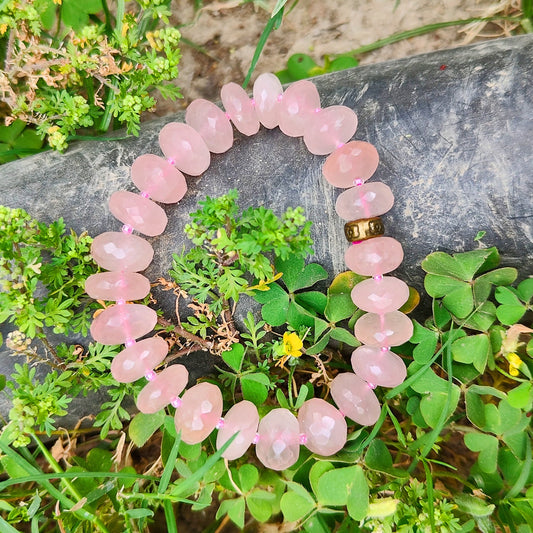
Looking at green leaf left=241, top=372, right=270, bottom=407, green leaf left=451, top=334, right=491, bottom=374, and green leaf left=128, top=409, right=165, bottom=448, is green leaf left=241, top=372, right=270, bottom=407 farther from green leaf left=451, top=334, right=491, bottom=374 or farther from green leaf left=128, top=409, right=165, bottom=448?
green leaf left=451, top=334, right=491, bottom=374

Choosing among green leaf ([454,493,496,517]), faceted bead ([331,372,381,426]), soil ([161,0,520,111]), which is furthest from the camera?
soil ([161,0,520,111])

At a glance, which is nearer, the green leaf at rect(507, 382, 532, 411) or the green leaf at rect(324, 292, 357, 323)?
the green leaf at rect(507, 382, 532, 411)

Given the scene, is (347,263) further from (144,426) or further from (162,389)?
(144,426)

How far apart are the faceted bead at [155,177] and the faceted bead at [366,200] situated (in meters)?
0.62

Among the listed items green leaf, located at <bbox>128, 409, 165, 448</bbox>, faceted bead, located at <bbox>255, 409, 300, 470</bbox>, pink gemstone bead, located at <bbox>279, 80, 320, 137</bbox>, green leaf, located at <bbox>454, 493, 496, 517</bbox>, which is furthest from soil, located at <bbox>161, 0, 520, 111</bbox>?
green leaf, located at <bbox>454, 493, 496, 517</bbox>

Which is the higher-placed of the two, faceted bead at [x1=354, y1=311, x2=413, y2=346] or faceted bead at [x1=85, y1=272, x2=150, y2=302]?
faceted bead at [x1=85, y1=272, x2=150, y2=302]

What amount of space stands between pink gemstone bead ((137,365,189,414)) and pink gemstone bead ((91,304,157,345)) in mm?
174

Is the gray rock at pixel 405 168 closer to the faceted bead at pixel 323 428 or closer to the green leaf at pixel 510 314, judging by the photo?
the green leaf at pixel 510 314

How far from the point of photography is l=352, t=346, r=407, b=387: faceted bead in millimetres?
1913

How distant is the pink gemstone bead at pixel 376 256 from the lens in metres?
1.85

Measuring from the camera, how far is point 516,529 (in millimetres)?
1867

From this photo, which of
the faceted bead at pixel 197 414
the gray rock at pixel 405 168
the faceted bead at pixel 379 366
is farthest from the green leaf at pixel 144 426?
the faceted bead at pixel 379 366

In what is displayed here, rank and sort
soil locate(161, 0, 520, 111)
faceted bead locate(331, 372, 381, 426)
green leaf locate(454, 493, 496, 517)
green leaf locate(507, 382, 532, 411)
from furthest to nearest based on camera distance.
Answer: soil locate(161, 0, 520, 111) → faceted bead locate(331, 372, 381, 426) → green leaf locate(454, 493, 496, 517) → green leaf locate(507, 382, 532, 411)

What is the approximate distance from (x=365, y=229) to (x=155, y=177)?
2.61ft
